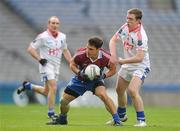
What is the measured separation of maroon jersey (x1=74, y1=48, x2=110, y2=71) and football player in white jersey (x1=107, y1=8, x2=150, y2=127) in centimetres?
16

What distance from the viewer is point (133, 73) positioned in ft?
40.1

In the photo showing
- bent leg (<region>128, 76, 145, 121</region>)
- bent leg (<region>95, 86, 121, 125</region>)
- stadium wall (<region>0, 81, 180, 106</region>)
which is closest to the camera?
bent leg (<region>95, 86, 121, 125</region>)

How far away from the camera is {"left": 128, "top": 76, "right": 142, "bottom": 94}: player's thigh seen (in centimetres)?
1179

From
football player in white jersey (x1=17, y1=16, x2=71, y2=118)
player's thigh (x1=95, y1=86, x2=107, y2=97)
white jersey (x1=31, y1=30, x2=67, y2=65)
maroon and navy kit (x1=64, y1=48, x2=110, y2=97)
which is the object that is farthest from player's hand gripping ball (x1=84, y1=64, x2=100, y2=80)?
white jersey (x1=31, y1=30, x2=67, y2=65)

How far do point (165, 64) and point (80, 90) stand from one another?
16.0m

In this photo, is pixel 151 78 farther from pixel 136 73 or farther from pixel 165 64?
pixel 136 73

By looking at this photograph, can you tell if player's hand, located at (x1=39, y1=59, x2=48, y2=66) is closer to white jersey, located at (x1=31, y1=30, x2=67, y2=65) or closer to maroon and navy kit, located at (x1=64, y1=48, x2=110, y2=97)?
white jersey, located at (x1=31, y1=30, x2=67, y2=65)

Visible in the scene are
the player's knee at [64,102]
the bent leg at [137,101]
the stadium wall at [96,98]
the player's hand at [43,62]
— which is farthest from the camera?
the stadium wall at [96,98]

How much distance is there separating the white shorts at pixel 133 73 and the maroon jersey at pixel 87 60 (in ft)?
2.35

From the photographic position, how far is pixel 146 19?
96.3ft

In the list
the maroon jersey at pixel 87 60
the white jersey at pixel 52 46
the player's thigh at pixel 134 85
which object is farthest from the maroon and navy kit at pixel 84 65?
the white jersey at pixel 52 46

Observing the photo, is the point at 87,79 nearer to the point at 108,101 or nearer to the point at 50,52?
the point at 108,101

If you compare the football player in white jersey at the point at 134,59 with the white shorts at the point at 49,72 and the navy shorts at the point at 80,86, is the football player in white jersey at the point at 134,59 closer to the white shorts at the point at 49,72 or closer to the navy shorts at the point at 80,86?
the navy shorts at the point at 80,86

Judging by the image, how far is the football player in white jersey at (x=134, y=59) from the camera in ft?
38.6
